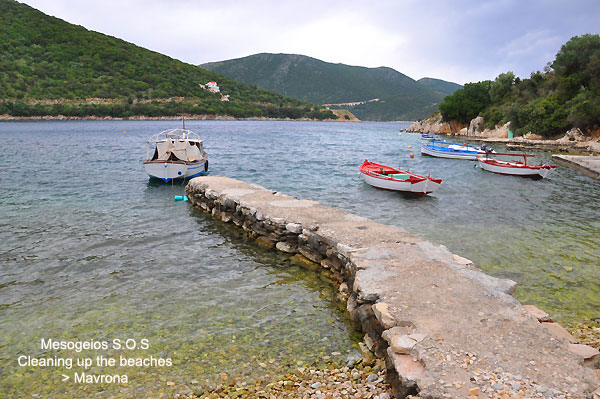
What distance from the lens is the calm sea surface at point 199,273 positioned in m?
7.31

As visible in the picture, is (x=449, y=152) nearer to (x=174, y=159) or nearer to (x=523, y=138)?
(x=174, y=159)

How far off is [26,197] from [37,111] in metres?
123

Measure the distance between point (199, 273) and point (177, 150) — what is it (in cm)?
1926

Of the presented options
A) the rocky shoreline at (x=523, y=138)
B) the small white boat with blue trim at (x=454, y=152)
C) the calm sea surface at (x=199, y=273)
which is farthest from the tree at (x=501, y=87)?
the calm sea surface at (x=199, y=273)

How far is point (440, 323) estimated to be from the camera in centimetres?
652

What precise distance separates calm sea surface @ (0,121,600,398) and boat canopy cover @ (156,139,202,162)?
14.5ft

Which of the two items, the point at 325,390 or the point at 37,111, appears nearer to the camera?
the point at 325,390

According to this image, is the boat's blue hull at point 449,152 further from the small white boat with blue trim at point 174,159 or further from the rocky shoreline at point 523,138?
the small white boat with blue trim at point 174,159

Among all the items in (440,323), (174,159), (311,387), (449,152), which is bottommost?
(311,387)

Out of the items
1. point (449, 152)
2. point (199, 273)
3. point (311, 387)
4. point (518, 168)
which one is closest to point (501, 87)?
point (449, 152)

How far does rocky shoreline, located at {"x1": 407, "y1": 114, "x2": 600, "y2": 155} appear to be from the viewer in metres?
55.0

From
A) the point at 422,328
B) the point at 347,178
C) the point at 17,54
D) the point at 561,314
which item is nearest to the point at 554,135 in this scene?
the point at 347,178

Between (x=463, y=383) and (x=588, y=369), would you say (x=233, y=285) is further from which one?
(x=588, y=369)

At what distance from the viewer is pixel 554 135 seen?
6906 centimetres
